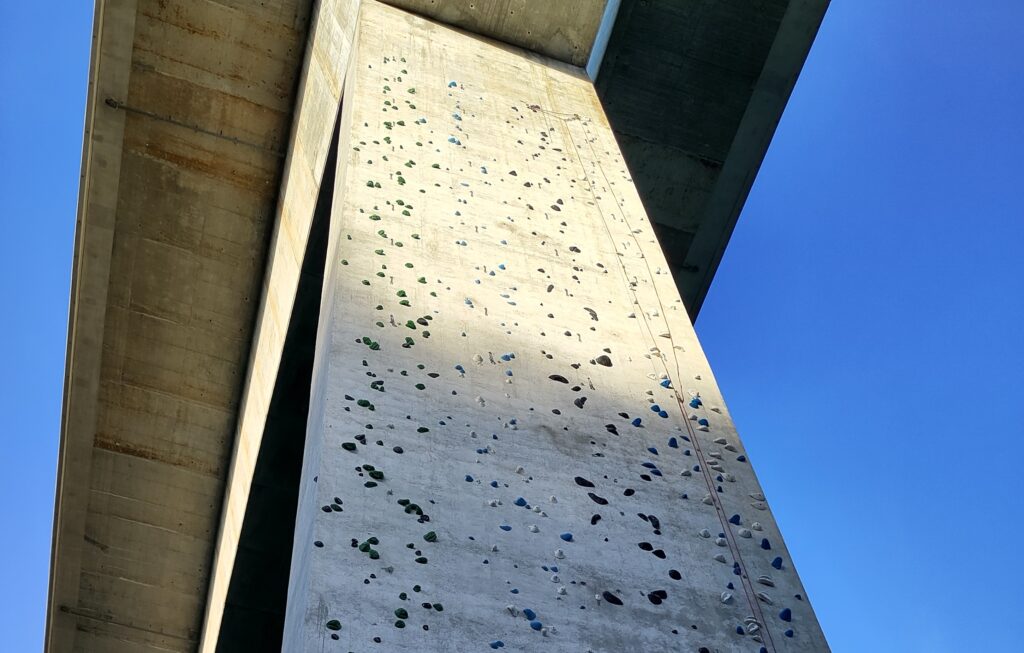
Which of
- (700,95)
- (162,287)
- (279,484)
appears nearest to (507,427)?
(279,484)

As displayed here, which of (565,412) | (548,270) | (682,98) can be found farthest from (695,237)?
(565,412)

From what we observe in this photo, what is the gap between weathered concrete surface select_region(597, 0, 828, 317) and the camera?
6512 mm

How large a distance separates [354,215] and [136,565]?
5.53 meters

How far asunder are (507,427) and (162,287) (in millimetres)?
4261

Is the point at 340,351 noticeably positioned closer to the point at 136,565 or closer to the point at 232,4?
the point at 232,4

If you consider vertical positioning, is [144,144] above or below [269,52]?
below

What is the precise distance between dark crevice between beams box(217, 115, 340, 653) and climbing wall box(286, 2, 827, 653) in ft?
4.55

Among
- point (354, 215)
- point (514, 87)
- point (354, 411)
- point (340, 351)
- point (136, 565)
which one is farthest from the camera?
point (136, 565)

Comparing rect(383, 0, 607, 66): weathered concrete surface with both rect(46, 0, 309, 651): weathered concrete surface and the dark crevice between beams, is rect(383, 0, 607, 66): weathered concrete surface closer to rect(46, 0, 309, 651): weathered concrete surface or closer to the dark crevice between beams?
the dark crevice between beams

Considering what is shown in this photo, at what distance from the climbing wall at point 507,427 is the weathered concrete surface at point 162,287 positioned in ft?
6.90

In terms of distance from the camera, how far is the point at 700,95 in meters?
6.69

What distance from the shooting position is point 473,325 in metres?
2.88

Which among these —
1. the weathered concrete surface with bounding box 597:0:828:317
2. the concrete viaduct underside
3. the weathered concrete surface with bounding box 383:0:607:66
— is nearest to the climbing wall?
the weathered concrete surface with bounding box 383:0:607:66

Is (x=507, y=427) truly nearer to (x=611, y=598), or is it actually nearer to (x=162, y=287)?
(x=611, y=598)
